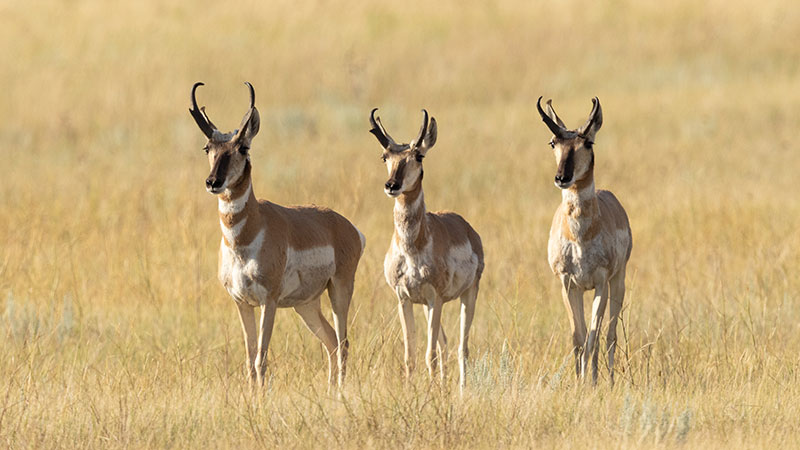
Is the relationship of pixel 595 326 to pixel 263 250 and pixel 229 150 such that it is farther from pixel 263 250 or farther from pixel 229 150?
pixel 229 150

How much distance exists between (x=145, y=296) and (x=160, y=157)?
8339mm

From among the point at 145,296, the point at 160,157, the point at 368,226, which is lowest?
the point at 145,296

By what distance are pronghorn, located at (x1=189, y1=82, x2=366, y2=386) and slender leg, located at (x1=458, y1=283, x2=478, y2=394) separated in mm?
776

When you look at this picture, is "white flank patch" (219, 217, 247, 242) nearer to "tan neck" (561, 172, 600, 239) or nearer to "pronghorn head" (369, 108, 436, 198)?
"pronghorn head" (369, 108, 436, 198)

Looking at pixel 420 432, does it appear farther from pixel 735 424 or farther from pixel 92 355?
pixel 92 355

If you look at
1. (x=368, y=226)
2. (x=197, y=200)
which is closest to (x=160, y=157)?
(x=197, y=200)

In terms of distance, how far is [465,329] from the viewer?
7.69 m

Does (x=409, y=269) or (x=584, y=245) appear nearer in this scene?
(x=409, y=269)

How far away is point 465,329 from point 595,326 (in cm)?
86

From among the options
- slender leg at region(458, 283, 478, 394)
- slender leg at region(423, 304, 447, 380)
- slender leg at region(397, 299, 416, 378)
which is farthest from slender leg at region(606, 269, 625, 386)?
slender leg at region(397, 299, 416, 378)

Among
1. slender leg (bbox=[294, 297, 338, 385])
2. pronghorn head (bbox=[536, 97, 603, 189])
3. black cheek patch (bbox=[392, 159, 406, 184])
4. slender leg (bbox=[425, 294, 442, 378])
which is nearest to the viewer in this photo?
black cheek patch (bbox=[392, 159, 406, 184])

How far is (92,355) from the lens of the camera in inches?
360

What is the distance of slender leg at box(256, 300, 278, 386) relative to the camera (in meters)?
6.99

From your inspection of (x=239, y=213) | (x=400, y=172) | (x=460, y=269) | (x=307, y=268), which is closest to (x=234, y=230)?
(x=239, y=213)
